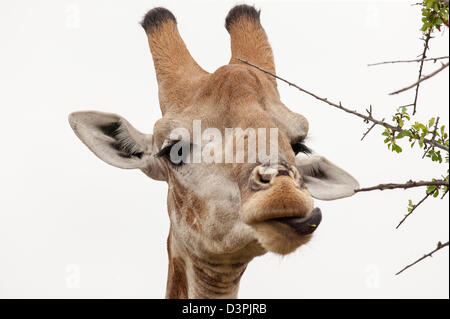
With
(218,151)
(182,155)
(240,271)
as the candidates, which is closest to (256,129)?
(218,151)

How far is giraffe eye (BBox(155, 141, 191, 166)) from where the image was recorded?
5.12m

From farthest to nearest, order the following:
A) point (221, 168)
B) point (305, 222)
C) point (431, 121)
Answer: point (221, 168) < point (305, 222) < point (431, 121)

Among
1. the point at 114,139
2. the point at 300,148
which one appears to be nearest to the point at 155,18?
the point at 114,139

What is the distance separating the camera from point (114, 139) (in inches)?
227

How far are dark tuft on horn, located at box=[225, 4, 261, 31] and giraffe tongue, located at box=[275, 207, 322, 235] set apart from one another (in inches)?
139

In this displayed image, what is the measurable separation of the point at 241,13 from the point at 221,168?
276cm

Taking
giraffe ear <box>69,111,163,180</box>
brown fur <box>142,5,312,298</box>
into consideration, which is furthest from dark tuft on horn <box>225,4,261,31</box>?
giraffe ear <box>69,111,163,180</box>

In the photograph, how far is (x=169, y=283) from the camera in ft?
19.8

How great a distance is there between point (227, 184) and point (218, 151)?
0.34 m

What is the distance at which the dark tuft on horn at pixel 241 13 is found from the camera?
6750mm

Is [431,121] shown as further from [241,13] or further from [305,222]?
[241,13]

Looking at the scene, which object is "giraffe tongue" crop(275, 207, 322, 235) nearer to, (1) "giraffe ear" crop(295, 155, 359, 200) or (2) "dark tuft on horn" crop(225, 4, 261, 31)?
(1) "giraffe ear" crop(295, 155, 359, 200)

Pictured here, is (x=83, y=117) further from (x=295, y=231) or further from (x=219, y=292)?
(x=295, y=231)

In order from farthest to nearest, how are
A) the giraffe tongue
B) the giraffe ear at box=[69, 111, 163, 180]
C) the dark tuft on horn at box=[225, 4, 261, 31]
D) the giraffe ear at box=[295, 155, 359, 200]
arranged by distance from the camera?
the dark tuft on horn at box=[225, 4, 261, 31] < the giraffe ear at box=[295, 155, 359, 200] < the giraffe ear at box=[69, 111, 163, 180] < the giraffe tongue
